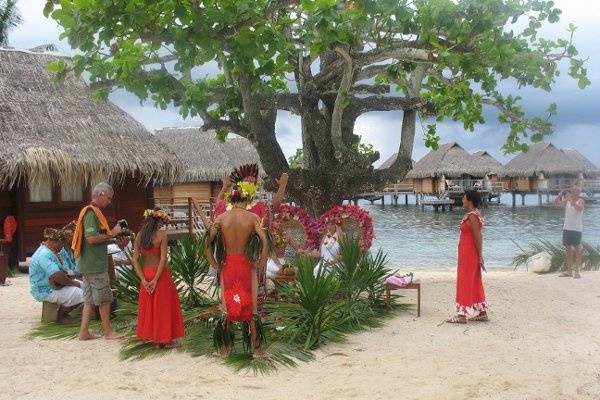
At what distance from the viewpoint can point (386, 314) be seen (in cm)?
832

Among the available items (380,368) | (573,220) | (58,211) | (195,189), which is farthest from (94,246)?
(195,189)

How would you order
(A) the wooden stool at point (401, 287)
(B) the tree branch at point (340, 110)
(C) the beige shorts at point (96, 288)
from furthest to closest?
(B) the tree branch at point (340, 110) → (A) the wooden stool at point (401, 287) → (C) the beige shorts at point (96, 288)

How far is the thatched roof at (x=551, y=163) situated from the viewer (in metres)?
45.8

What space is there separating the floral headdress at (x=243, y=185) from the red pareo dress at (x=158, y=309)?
3.32ft

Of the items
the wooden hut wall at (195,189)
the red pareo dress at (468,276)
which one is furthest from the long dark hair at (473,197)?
the wooden hut wall at (195,189)

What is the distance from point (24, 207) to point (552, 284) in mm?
10965

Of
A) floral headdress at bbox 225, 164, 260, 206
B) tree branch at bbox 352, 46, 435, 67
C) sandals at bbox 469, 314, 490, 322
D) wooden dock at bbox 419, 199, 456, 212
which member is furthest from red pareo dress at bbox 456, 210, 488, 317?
wooden dock at bbox 419, 199, 456, 212

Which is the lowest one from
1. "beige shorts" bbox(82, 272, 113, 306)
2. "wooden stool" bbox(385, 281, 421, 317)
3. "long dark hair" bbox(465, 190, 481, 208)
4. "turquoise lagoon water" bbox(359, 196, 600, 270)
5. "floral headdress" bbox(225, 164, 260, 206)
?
"turquoise lagoon water" bbox(359, 196, 600, 270)

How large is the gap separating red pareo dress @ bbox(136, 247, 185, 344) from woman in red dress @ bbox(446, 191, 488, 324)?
3.33 meters

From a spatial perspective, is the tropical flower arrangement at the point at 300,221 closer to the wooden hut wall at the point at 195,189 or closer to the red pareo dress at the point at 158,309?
the red pareo dress at the point at 158,309

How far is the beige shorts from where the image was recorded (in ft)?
22.6

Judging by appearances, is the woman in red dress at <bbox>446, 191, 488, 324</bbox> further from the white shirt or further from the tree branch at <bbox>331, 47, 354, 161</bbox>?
the white shirt

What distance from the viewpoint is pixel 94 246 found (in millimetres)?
6855

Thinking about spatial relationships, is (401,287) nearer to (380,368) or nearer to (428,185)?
(380,368)
